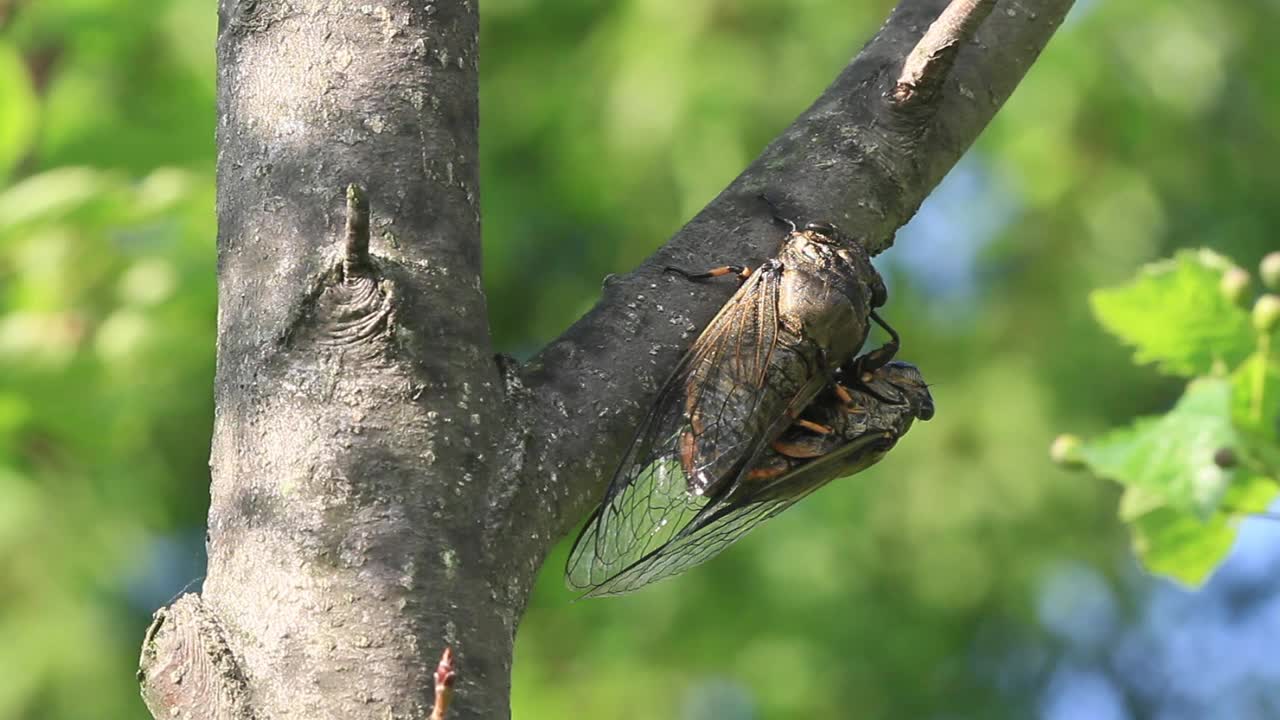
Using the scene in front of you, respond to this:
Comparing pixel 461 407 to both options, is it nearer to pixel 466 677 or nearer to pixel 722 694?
pixel 466 677

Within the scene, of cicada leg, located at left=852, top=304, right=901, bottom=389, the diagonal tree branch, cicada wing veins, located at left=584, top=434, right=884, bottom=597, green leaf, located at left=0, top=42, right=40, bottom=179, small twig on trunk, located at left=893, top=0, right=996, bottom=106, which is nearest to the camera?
the diagonal tree branch

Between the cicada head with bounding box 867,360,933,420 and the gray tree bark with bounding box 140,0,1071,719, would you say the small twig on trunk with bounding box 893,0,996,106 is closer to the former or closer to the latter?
the gray tree bark with bounding box 140,0,1071,719

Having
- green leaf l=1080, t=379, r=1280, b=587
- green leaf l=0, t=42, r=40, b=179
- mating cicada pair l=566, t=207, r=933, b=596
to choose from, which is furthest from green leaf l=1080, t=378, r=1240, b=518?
green leaf l=0, t=42, r=40, b=179

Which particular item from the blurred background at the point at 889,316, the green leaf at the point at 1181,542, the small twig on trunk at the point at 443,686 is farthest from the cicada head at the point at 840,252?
the blurred background at the point at 889,316

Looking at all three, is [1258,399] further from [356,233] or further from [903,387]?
[356,233]

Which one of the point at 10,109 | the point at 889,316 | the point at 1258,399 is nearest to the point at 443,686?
the point at 1258,399

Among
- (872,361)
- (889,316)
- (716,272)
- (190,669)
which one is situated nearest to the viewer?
(190,669)
